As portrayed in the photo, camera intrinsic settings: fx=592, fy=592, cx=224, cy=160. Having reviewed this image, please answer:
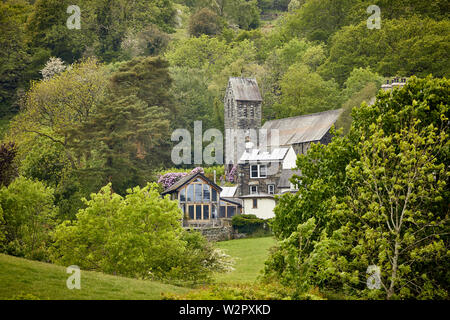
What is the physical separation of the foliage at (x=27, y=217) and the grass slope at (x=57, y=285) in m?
10.6

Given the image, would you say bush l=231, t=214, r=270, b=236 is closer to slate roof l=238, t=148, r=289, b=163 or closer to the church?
the church

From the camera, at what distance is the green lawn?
1383 inches

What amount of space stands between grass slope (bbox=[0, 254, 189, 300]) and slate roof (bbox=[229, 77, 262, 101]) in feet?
189

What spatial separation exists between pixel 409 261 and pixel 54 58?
78.8 meters

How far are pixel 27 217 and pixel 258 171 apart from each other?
3638 centimetres

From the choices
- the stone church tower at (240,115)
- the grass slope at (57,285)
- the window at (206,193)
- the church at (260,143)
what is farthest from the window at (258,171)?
the grass slope at (57,285)

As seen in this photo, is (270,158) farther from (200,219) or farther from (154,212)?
(154,212)

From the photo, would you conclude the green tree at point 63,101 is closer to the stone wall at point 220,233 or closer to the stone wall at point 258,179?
the stone wall at point 258,179

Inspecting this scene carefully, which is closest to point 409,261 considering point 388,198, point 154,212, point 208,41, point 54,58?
point 388,198

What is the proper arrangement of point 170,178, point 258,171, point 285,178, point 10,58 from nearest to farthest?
point 285,178, point 258,171, point 170,178, point 10,58

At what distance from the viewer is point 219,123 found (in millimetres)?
87000

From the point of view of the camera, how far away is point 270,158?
6762cm

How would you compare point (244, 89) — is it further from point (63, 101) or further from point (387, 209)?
point (387, 209)

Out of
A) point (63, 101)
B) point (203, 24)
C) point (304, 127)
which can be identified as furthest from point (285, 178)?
point (203, 24)
